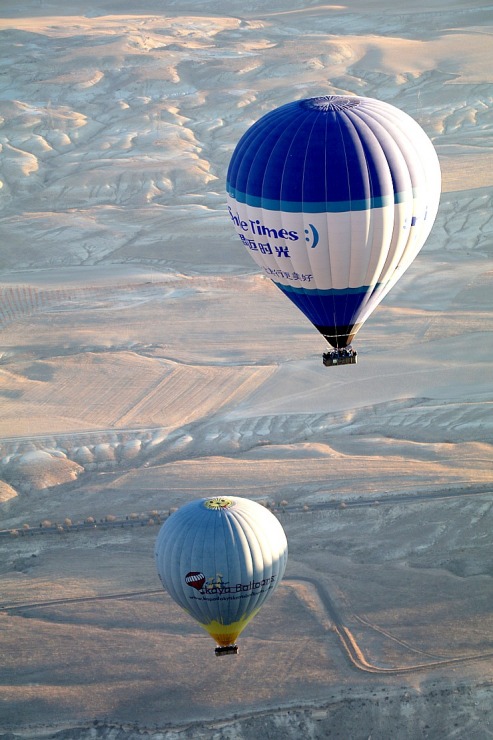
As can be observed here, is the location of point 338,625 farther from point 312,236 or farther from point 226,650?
point 312,236

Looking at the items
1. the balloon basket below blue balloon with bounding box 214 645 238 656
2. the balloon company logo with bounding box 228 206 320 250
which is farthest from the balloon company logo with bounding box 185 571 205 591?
the balloon company logo with bounding box 228 206 320 250

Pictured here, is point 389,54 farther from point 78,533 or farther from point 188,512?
point 188,512

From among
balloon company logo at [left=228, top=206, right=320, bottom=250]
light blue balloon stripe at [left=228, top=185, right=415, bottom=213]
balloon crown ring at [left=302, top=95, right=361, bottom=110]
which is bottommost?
balloon company logo at [left=228, top=206, right=320, bottom=250]

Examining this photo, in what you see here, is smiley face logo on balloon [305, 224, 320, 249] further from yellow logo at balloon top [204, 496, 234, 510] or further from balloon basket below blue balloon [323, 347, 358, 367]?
yellow logo at balloon top [204, 496, 234, 510]

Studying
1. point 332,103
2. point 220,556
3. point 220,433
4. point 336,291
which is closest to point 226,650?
point 220,556

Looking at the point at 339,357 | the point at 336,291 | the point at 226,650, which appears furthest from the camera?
the point at 226,650
